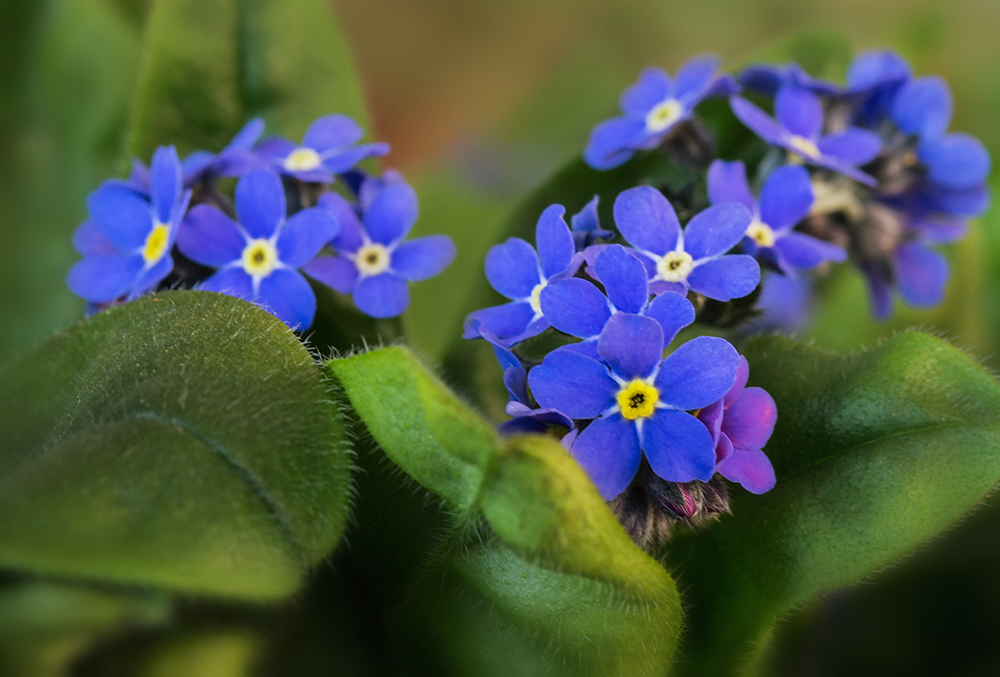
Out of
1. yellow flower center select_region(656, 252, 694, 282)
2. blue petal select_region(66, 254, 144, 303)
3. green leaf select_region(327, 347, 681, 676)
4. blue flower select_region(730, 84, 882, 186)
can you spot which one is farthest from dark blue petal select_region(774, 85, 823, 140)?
blue petal select_region(66, 254, 144, 303)

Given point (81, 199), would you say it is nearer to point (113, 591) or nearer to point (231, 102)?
point (231, 102)

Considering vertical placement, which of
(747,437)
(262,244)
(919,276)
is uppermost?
(262,244)

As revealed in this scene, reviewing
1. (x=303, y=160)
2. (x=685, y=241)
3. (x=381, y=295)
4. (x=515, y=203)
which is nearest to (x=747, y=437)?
(x=685, y=241)

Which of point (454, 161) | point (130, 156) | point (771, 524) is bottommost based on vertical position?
point (454, 161)

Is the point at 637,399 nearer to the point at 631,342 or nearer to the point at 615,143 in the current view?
the point at 631,342

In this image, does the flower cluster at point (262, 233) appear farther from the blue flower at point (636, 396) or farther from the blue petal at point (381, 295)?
the blue flower at point (636, 396)

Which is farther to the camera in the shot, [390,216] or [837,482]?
[390,216]

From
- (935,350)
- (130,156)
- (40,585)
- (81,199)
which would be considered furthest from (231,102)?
(935,350)
